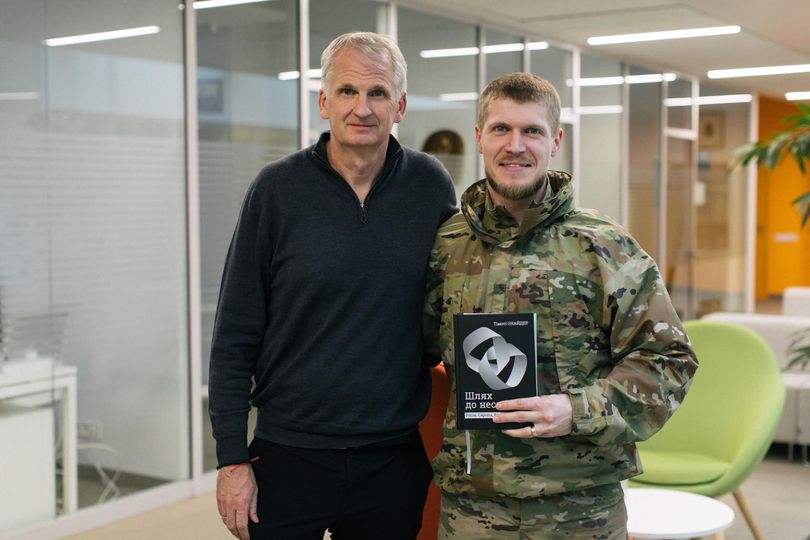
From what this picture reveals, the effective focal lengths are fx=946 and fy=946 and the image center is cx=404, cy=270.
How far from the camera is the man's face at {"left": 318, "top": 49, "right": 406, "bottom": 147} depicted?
181cm

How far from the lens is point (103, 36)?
4.04m

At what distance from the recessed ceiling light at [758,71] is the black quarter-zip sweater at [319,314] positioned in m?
8.57

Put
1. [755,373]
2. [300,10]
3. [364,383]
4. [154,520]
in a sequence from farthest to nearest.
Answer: [300,10]
[154,520]
[755,373]
[364,383]

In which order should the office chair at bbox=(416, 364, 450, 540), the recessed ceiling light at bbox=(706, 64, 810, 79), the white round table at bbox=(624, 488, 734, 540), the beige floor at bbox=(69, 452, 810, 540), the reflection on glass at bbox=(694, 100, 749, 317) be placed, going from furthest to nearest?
the reflection on glass at bbox=(694, 100, 749, 317)
the recessed ceiling light at bbox=(706, 64, 810, 79)
the beige floor at bbox=(69, 452, 810, 540)
the white round table at bbox=(624, 488, 734, 540)
the office chair at bbox=(416, 364, 450, 540)

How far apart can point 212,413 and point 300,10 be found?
11.8ft

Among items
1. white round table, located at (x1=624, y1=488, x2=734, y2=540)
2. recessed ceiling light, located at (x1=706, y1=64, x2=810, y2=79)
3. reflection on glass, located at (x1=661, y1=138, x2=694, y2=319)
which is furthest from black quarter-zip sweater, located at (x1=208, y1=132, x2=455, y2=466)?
recessed ceiling light, located at (x1=706, y1=64, x2=810, y2=79)

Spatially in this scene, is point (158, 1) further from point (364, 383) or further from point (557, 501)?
point (557, 501)

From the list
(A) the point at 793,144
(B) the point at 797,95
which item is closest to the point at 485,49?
(A) the point at 793,144

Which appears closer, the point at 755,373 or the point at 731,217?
the point at 755,373

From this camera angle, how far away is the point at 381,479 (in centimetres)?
183

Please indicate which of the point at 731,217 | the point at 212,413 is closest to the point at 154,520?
the point at 212,413

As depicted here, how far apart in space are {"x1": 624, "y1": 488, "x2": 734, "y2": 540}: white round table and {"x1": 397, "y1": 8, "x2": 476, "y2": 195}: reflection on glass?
123 inches

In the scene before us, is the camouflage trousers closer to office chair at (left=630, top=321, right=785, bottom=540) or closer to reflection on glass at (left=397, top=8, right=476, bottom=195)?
→ office chair at (left=630, top=321, right=785, bottom=540)

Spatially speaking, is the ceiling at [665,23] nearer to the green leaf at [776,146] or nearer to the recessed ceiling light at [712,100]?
the recessed ceiling light at [712,100]
